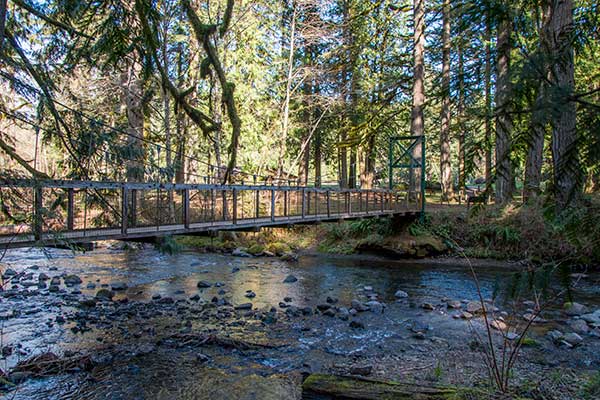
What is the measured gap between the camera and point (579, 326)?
5.99 metres

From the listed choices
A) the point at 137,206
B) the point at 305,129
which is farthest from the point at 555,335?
the point at 305,129

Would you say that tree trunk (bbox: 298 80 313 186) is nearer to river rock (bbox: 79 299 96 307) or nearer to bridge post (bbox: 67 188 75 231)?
river rock (bbox: 79 299 96 307)

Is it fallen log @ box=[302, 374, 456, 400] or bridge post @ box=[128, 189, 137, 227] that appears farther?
bridge post @ box=[128, 189, 137, 227]

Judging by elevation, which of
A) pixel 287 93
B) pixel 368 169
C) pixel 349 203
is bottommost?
pixel 349 203

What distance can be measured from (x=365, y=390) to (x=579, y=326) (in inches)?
171

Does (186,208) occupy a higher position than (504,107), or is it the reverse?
(504,107)

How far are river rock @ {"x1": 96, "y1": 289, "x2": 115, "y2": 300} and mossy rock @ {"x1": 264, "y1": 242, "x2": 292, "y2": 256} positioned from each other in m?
6.44

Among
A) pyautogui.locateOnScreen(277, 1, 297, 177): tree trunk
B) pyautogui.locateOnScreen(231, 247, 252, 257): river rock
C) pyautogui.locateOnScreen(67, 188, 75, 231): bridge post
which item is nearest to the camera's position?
pyautogui.locateOnScreen(67, 188, 75, 231): bridge post

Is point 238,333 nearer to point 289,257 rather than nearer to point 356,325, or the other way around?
point 356,325

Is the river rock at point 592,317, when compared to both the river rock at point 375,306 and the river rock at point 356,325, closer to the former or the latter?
the river rock at point 375,306

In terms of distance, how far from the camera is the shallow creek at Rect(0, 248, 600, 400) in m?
4.38

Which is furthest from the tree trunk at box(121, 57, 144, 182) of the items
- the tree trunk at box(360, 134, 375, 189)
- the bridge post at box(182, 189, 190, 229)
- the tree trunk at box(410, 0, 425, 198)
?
the tree trunk at box(360, 134, 375, 189)

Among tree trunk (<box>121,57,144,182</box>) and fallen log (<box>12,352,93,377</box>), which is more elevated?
tree trunk (<box>121,57,144,182</box>)

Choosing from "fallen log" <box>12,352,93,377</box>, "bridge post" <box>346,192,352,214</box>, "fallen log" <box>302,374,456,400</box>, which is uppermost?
"bridge post" <box>346,192,352,214</box>
